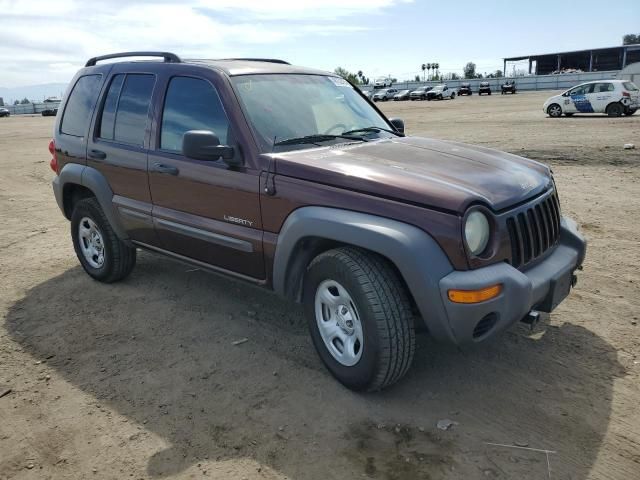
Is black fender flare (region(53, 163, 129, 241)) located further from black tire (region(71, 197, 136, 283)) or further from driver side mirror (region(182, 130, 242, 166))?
driver side mirror (region(182, 130, 242, 166))

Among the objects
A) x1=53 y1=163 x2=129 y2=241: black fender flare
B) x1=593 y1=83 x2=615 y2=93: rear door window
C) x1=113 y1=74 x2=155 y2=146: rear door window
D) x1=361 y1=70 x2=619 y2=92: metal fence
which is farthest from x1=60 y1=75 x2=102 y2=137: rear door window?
x1=361 y1=70 x2=619 y2=92: metal fence

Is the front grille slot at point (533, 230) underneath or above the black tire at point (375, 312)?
above

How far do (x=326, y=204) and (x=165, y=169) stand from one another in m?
1.53

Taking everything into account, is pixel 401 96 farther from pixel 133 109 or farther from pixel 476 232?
pixel 476 232

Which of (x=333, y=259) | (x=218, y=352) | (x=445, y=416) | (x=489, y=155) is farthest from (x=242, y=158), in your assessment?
(x=445, y=416)

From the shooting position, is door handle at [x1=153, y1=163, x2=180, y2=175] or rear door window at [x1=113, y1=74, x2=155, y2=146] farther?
rear door window at [x1=113, y1=74, x2=155, y2=146]

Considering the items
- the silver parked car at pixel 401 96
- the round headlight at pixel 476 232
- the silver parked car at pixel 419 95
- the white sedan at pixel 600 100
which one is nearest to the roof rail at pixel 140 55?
the round headlight at pixel 476 232

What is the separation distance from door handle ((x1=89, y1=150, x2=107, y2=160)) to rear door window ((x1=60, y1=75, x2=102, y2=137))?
264 mm

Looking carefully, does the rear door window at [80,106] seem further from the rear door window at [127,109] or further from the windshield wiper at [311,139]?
the windshield wiper at [311,139]

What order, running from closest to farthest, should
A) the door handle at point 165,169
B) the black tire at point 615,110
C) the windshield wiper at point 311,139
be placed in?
the windshield wiper at point 311,139, the door handle at point 165,169, the black tire at point 615,110

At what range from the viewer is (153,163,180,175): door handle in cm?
403

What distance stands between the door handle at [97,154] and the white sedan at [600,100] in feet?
69.4

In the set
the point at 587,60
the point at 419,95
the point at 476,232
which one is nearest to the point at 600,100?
the point at 476,232

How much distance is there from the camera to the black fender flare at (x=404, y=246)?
2.79 m
